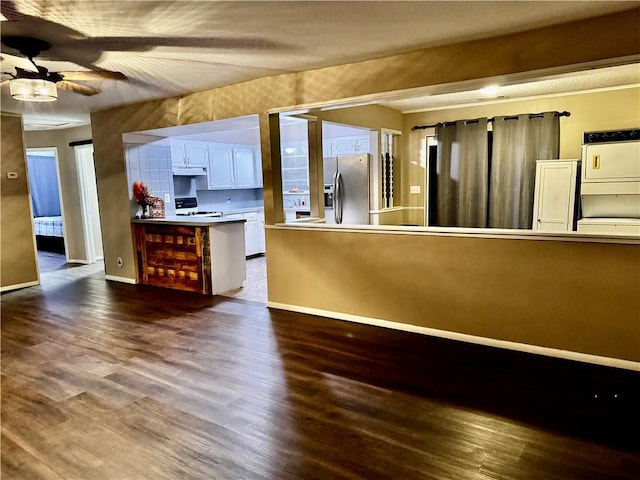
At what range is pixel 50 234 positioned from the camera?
27.6 feet

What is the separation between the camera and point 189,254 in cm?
511

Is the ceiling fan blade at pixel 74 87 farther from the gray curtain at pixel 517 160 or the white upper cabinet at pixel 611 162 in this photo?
the white upper cabinet at pixel 611 162

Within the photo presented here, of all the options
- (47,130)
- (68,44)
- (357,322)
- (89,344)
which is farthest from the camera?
(47,130)

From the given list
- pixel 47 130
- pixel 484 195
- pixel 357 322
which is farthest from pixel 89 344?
pixel 47 130

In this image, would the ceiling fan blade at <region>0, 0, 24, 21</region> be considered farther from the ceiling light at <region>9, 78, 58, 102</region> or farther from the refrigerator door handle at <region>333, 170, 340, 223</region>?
the refrigerator door handle at <region>333, 170, 340, 223</region>

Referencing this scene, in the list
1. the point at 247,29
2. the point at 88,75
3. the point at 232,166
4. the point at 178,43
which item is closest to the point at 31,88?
the point at 88,75

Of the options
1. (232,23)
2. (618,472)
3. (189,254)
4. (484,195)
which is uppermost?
(232,23)

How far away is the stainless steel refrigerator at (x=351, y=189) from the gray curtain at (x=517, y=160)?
1689mm

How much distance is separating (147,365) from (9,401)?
0.84 metres

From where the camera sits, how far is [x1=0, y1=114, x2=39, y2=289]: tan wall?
5.45 meters

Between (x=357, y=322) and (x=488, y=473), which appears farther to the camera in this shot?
(x=357, y=322)

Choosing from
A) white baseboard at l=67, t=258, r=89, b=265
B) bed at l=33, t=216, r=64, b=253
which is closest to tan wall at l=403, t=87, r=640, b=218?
white baseboard at l=67, t=258, r=89, b=265

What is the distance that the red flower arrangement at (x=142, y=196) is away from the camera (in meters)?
5.63

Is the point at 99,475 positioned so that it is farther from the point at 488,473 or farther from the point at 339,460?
the point at 488,473
